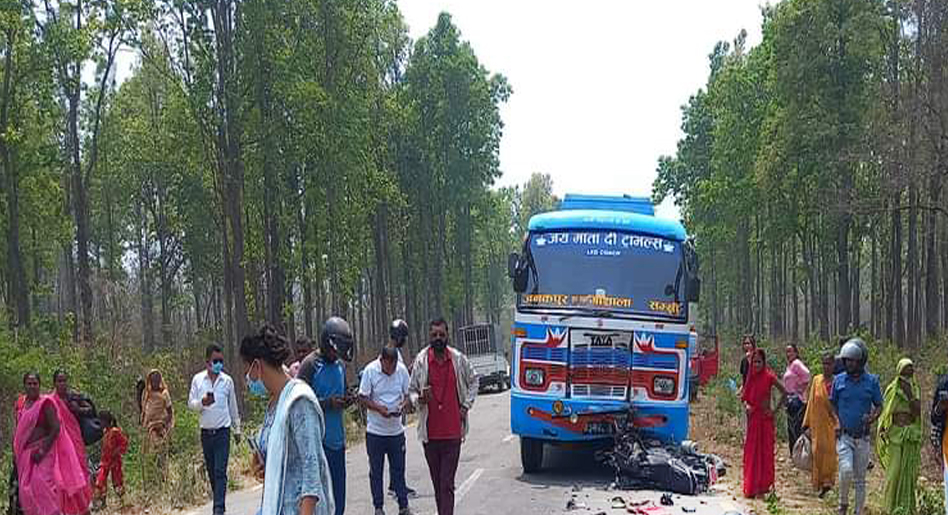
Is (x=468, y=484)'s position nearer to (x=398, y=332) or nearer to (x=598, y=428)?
(x=598, y=428)

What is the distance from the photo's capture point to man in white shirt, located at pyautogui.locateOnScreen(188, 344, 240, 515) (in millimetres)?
11156

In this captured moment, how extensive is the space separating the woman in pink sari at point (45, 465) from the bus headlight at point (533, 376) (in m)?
6.58

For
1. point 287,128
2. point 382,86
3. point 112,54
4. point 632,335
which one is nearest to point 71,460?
point 632,335

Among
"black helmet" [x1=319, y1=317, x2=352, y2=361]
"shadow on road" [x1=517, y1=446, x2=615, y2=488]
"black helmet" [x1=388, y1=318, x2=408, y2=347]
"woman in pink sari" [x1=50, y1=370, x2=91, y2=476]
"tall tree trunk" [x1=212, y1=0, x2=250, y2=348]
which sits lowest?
"shadow on road" [x1=517, y1=446, x2=615, y2=488]

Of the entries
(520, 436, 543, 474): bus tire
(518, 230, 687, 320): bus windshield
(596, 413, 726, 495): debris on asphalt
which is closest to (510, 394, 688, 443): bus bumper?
(596, 413, 726, 495): debris on asphalt

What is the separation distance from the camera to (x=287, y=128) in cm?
3016

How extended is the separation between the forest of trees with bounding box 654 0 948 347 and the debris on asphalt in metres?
14.0

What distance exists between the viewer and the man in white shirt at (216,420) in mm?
11156

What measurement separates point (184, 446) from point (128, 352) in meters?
8.21

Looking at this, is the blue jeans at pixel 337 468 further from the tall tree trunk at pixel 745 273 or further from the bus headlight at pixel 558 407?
the tall tree trunk at pixel 745 273

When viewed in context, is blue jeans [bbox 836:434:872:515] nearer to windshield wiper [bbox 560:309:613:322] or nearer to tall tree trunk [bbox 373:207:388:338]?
windshield wiper [bbox 560:309:613:322]

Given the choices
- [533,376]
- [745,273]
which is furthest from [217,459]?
[745,273]

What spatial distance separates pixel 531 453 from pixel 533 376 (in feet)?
4.56

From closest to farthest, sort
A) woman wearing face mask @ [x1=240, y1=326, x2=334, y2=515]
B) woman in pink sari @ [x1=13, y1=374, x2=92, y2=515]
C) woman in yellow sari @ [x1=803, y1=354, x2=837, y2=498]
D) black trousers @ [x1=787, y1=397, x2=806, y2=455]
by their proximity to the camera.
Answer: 1. woman wearing face mask @ [x1=240, y1=326, x2=334, y2=515]
2. woman in pink sari @ [x1=13, y1=374, x2=92, y2=515]
3. woman in yellow sari @ [x1=803, y1=354, x2=837, y2=498]
4. black trousers @ [x1=787, y1=397, x2=806, y2=455]
